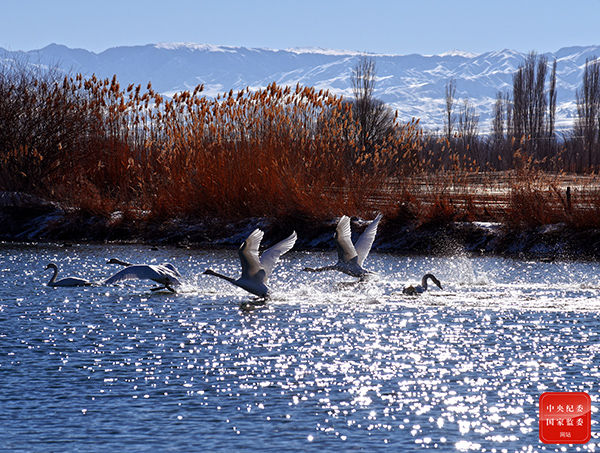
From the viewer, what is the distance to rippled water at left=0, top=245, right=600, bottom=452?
8.06m

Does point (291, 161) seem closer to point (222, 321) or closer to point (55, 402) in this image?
point (222, 321)

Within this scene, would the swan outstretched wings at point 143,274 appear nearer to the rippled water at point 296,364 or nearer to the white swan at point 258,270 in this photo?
the rippled water at point 296,364

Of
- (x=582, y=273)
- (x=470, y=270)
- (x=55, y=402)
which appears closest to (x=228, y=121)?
(x=470, y=270)

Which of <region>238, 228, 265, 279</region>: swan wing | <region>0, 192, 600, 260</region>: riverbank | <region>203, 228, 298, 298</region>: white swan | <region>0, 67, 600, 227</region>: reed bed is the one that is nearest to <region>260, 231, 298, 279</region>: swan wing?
<region>203, 228, 298, 298</region>: white swan

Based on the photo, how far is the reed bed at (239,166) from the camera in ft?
75.0

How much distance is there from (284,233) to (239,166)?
191cm

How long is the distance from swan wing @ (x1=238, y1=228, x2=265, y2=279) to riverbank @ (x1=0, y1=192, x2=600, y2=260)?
25.4 ft

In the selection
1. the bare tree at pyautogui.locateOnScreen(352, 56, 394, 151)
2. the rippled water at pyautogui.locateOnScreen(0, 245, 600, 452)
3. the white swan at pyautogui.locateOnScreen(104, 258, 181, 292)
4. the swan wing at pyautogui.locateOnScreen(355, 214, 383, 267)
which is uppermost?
the bare tree at pyautogui.locateOnScreen(352, 56, 394, 151)

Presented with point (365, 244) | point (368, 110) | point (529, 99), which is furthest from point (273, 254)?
point (529, 99)

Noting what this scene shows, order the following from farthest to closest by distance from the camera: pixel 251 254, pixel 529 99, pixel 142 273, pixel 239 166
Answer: pixel 529 99 → pixel 239 166 → pixel 142 273 → pixel 251 254

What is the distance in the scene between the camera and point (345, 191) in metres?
23.5

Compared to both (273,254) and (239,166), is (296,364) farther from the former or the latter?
(239,166)

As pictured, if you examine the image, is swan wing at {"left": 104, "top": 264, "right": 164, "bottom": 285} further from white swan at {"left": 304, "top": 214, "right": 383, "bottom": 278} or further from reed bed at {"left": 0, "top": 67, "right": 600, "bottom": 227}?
reed bed at {"left": 0, "top": 67, "right": 600, "bottom": 227}

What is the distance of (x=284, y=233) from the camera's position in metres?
23.4
